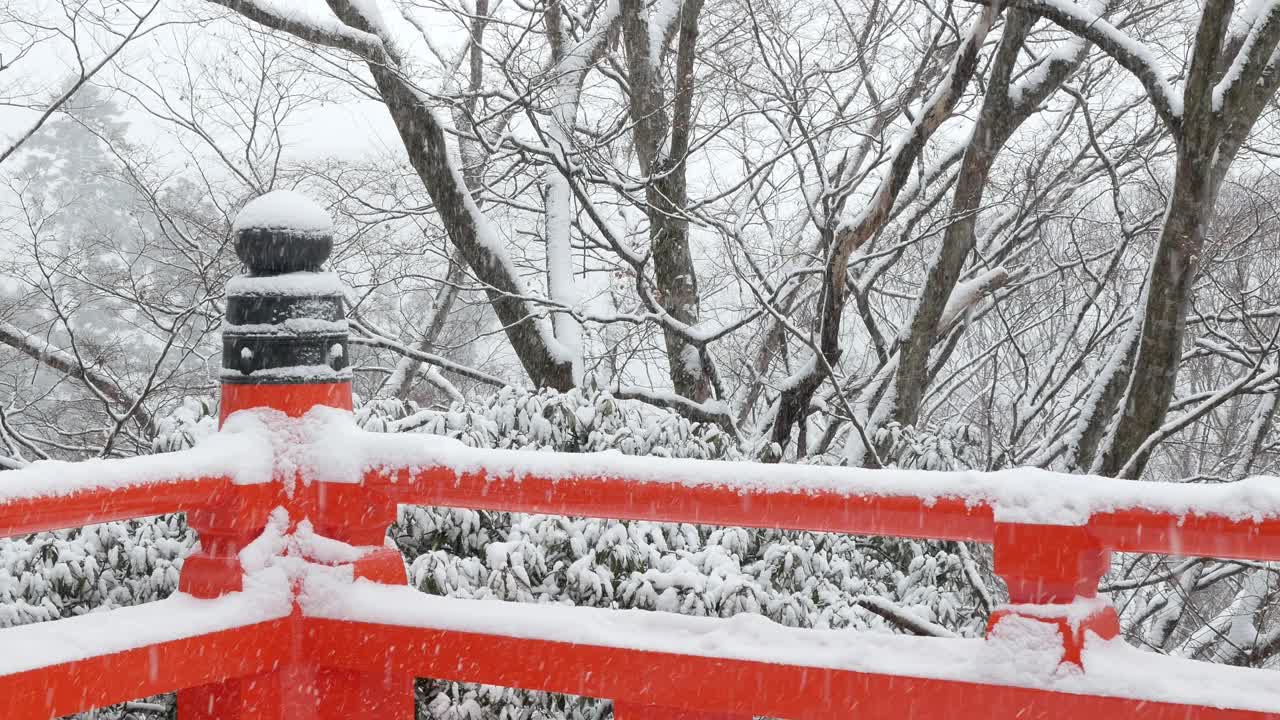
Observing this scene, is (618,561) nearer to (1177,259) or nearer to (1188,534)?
(1188,534)

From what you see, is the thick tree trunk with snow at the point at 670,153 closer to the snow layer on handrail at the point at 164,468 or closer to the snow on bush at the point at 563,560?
the snow on bush at the point at 563,560

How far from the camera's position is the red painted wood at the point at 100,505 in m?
1.78

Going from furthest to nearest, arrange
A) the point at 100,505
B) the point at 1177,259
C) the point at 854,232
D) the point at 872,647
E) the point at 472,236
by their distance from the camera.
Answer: the point at 472,236
the point at 854,232
the point at 1177,259
the point at 100,505
the point at 872,647

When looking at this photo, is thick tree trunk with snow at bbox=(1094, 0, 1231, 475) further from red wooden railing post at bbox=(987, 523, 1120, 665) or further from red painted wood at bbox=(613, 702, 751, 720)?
red painted wood at bbox=(613, 702, 751, 720)

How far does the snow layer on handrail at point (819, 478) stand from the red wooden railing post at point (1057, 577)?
0.03m

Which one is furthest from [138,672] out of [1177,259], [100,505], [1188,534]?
[1177,259]

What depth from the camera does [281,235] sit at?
2.27 meters

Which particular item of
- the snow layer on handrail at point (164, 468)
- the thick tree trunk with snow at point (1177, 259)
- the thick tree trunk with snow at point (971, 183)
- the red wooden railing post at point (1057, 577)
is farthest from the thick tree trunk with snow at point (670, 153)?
the red wooden railing post at point (1057, 577)

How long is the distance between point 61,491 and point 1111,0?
20.1ft

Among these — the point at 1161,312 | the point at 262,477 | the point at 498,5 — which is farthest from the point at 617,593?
the point at 498,5

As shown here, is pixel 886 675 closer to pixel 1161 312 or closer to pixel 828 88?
pixel 1161 312

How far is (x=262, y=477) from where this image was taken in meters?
2.24

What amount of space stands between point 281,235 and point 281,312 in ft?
0.52

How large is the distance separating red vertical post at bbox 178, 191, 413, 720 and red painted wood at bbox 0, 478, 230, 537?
9cm
